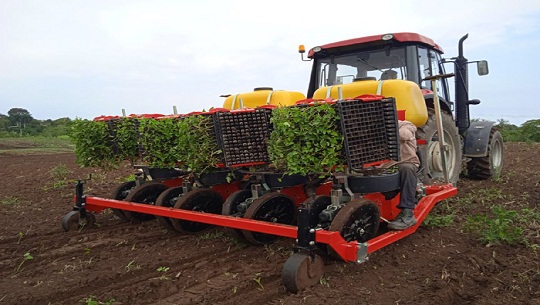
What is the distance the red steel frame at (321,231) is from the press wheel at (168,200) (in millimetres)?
287

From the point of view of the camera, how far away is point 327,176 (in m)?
4.59

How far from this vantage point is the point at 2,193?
9.27m

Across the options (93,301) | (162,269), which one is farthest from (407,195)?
(93,301)

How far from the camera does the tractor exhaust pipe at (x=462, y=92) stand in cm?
775

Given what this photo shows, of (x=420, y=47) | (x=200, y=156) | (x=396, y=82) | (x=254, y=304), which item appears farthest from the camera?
(x=420, y=47)

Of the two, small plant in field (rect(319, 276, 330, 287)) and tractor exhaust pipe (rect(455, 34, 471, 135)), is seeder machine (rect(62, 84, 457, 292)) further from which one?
tractor exhaust pipe (rect(455, 34, 471, 135))

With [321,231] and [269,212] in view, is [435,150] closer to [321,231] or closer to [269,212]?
[269,212]

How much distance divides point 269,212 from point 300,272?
1.18 metres

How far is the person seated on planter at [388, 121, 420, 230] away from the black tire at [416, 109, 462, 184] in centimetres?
139

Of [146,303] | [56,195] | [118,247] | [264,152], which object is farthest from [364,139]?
[56,195]

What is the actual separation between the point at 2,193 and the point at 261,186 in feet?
22.3

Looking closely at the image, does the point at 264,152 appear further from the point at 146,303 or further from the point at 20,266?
the point at 20,266

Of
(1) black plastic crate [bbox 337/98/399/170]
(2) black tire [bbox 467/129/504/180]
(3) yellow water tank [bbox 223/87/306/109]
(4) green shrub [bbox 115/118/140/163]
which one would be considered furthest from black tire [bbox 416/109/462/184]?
(4) green shrub [bbox 115/118/140/163]

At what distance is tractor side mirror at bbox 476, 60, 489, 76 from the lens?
7332mm
